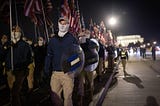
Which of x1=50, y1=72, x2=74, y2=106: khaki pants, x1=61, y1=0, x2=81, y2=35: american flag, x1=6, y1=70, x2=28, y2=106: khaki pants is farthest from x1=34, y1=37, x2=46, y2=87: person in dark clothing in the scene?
x1=50, y1=72, x2=74, y2=106: khaki pants

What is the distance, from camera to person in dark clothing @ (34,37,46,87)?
1249cm

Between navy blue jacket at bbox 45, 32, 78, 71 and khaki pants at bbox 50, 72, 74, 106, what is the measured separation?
0.14m

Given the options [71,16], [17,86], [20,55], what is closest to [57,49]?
[20,55]

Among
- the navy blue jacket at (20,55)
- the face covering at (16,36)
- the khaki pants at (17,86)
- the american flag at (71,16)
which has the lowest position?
the khaki pants at (17,86)

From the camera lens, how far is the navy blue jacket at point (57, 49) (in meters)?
6.21

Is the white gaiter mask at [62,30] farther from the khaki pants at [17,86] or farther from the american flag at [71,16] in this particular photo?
the american flag at [71,16]

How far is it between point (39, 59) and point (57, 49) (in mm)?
6486

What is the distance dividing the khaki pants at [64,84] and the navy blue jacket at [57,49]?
140 millimetres

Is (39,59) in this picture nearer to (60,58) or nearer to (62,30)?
(62,30)

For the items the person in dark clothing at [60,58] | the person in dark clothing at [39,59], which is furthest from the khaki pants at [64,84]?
the person in dark clothing at [39,59]

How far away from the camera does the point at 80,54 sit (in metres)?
6.49

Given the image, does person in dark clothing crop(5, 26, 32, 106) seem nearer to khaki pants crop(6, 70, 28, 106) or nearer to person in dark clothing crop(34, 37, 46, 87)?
khaki pants crop(6, 70, 28, 106)

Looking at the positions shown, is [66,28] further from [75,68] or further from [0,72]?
[0,72]

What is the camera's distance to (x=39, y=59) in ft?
41.4
